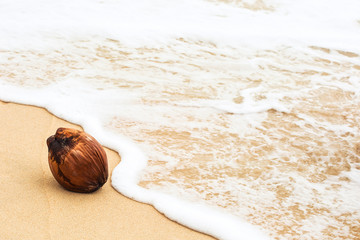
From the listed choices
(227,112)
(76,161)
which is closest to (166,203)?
(76,161)

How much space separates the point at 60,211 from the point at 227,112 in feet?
4.79

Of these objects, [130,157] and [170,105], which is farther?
[170,105]

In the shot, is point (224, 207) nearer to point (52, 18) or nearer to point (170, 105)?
point (170, 105)

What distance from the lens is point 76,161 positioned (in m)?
1.59

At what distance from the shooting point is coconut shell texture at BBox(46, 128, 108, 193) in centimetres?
159

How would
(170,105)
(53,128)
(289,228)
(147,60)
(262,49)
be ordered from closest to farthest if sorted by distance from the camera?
(289,228), (53,128), (170,105), (147,60), (262,49)

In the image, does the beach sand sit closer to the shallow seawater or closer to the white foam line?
the white foam line

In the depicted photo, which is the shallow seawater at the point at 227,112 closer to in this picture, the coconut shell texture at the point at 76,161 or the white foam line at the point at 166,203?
the white foam line at the point at 166,203

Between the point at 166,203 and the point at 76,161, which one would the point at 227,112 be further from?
the point at 76,161

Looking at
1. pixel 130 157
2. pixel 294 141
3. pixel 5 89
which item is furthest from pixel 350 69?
pixel 5 89

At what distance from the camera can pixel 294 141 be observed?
2418 mm

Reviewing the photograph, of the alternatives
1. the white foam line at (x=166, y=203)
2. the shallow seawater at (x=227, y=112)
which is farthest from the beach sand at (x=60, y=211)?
the shallow seawater at (x=227, y=112)

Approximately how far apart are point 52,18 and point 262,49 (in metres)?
2.37

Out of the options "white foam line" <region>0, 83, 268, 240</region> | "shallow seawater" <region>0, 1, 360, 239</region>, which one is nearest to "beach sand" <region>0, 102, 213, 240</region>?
"white foam line" <region>0, 83, 268, 240</region>
